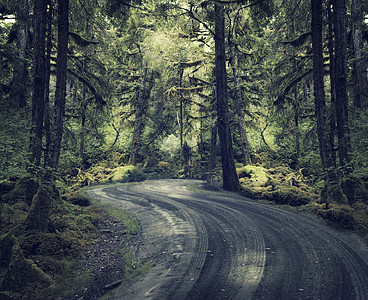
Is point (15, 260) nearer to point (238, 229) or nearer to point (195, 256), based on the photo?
point (195, 256)

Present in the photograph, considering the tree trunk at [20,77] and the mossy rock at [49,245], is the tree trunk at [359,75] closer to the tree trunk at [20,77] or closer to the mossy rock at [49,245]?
the mossy rock at [49,245]

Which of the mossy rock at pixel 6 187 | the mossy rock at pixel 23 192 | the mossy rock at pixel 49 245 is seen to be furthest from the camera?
the mossy rock at pixel 6 187

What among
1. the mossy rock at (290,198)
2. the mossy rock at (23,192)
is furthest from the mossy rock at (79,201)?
the mossy rock at (290,198)

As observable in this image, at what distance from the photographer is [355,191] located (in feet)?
35.3

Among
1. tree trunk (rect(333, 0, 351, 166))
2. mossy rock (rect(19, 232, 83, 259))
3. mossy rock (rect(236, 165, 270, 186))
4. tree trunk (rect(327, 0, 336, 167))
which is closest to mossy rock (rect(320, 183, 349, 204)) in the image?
tree trunk (rect(333, 0, 351, 166))

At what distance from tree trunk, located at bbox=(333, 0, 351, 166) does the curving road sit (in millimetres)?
3074

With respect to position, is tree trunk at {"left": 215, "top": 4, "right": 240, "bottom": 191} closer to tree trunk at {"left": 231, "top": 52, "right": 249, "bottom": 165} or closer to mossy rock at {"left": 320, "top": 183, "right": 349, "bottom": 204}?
tree trunk at {"left": 231, "top": 52, "right": 249, "bottom": 165}

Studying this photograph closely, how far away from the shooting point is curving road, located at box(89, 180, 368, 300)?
475 centimetres

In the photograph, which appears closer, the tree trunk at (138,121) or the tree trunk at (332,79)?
the tree trunk at (332,79)

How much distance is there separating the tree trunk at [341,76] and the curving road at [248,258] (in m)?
3.07

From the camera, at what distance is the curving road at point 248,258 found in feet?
15.6

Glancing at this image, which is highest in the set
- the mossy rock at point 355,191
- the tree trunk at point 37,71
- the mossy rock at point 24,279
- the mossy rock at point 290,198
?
the tree trunk at point 37,71

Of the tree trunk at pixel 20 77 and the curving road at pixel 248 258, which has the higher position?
the tree trunk at pixel 20 77

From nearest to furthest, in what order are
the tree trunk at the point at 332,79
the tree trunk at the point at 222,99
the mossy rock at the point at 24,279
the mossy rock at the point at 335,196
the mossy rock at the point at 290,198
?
1. the mossy rock at the point at 24,279
2. the mossy rock at the point at 335,196
3. the tree trunk at the point at 332,79
4. the mossy rock at the point at 290,198
5. the tree trunk at the point at 222,99
